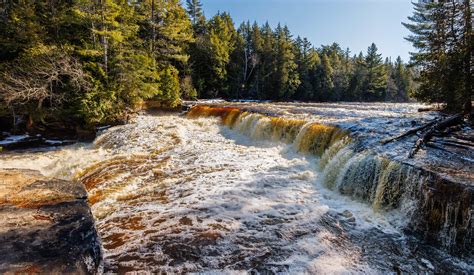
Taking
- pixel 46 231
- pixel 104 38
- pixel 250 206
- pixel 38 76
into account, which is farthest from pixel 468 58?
pixel 38 76

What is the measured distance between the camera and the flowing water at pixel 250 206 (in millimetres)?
3664

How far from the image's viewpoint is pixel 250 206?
5320mm

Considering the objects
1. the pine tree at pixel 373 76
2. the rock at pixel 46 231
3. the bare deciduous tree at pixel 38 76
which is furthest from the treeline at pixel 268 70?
the rock at pixel 46 231

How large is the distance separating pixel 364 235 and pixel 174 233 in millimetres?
3367

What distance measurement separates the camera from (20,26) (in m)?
11.6

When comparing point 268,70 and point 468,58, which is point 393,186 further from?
point 268,70

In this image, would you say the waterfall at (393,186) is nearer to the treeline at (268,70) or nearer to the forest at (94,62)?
the forest at (94,62)

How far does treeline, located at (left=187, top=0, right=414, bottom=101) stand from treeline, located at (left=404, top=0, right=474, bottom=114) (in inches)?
600

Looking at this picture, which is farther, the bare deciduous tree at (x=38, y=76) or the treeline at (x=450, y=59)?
Result: the treeline at (x=450, y=59)

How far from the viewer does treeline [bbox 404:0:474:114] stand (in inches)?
425

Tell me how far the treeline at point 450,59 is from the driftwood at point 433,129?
3424mm

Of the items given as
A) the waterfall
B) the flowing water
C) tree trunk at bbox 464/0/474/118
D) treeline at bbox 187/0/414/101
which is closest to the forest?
tree trunk at bbox 464/0/474/118

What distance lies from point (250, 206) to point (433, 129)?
611 cm

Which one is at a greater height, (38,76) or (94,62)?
(94,62)
